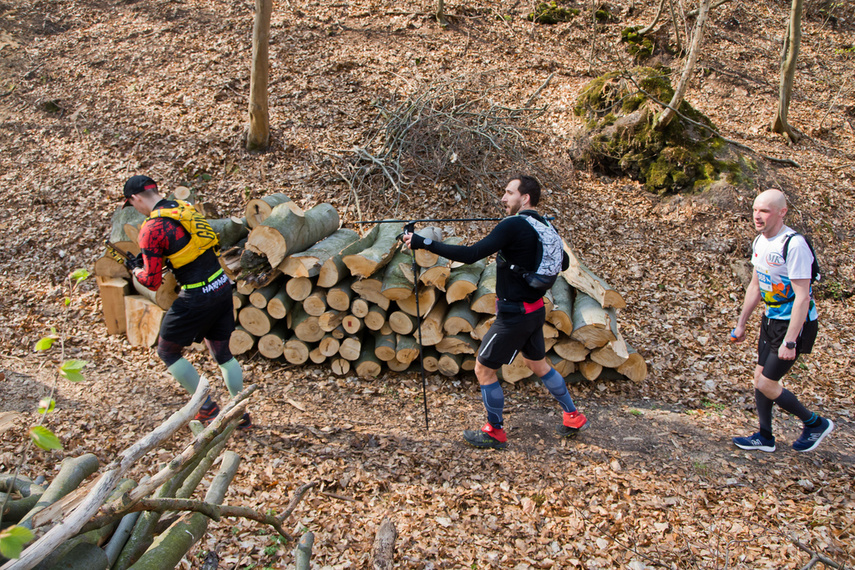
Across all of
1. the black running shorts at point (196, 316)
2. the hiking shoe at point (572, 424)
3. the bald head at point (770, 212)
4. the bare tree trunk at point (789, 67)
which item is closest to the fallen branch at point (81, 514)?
the black running shorts at point (196, 316)

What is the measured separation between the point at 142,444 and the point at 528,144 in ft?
24.2

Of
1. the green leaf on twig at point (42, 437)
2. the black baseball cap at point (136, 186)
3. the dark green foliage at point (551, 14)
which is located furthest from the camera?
the dark green foliage at point (551, 14)

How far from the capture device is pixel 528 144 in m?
8.17

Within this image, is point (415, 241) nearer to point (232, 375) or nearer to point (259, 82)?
point (232, 375)

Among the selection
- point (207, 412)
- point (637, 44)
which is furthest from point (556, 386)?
point (637, 44)

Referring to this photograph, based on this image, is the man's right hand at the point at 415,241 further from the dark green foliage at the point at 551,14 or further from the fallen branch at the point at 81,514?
the dark green foliage at the point at 551,14

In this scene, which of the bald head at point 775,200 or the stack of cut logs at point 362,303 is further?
the stack of cut logs at point 362,303

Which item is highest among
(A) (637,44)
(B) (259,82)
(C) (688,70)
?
(A) (637,44)

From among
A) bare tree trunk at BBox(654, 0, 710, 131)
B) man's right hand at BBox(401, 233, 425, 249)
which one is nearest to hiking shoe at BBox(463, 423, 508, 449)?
man's right hand at BBox(401, 233, 425, 249)

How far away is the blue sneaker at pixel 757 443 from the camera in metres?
3.72

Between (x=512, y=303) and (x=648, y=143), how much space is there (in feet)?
18.0

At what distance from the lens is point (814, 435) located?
3.70 metres

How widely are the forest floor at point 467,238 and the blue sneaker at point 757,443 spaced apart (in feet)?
0.30

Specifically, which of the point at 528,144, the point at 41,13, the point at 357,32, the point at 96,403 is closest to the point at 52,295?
the point at 96,403
